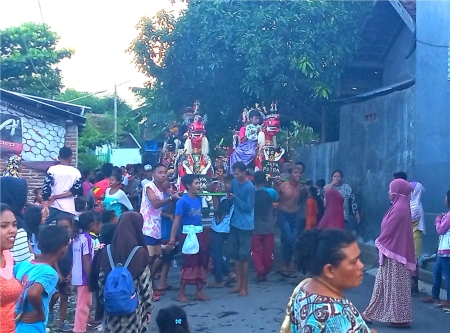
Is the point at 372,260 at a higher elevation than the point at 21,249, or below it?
below

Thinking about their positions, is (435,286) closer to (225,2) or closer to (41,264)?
(41,264)

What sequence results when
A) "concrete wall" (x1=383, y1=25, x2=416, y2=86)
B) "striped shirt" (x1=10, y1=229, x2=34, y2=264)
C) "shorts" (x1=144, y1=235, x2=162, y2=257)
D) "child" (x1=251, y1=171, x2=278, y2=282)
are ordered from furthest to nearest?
1. "concrete wall" (x1=383, y1=25, x2=416, y2=86)
2. "child" (x1=251, y1=171, x2=278, y2=282)
3. "shorts" (x1=144, y1=235, x2=162, y2=257)
4. "striped shirt" (x1=10, y1=229, x2=34, y2=264)

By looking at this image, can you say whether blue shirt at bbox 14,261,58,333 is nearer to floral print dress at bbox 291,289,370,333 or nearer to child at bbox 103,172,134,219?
floral print dress at bbox 291,289,370,333

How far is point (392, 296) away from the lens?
7.10 metres

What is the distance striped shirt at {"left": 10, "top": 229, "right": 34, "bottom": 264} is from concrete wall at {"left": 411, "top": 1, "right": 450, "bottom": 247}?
7.57 meters

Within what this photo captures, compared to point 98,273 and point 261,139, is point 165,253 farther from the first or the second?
point 261,139

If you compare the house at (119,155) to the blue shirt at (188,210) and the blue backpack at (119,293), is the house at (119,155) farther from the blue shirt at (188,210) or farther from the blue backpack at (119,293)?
the blue backpack at (119,293)

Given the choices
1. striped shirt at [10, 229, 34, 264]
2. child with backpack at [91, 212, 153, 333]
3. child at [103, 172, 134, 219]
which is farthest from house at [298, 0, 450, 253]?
striped shirt at [10, 229, 34, 264]

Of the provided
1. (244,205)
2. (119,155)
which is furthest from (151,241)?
(119,155)

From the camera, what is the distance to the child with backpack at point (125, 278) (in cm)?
488

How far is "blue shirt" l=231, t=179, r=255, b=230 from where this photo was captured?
346 inches

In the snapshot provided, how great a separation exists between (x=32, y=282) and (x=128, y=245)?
126 cm

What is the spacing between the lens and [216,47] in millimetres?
13188

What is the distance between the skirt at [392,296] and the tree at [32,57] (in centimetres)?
1684
